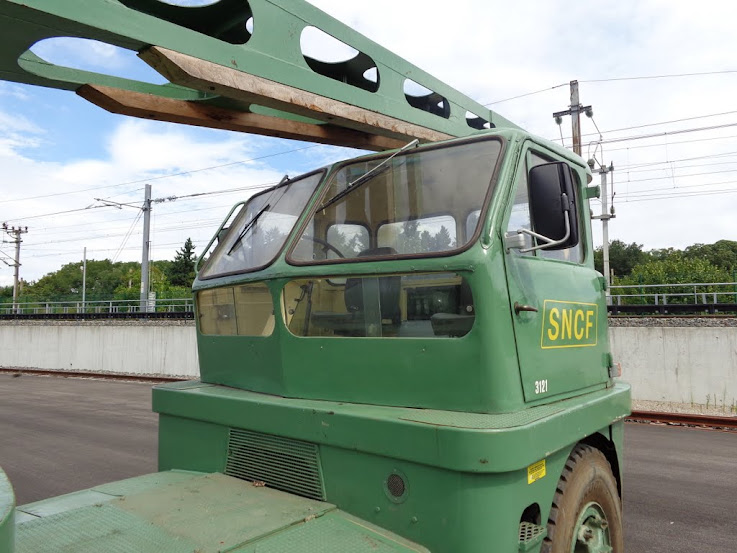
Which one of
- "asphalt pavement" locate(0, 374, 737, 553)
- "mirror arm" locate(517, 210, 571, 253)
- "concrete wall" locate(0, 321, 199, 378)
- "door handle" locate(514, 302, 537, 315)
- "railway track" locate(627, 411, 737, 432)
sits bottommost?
"railway track" locate(627, 411, 737, 432)

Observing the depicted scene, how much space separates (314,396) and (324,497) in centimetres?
44

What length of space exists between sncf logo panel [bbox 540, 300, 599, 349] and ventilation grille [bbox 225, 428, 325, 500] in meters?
1.19

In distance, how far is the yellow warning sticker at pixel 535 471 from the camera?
226 cm

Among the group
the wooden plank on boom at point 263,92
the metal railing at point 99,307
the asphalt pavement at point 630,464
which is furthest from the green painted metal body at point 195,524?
the metal railing at point 99,307

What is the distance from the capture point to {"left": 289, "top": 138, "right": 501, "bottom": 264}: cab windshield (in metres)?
2.55

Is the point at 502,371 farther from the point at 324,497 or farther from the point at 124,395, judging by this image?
the point at 124,395

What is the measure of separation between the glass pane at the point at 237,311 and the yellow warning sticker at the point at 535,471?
1351 millimetres

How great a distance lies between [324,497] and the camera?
239 centimetres

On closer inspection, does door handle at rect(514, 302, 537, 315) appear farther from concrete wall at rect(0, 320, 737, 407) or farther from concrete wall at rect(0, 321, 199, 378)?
concrete wall at rect(0, 321, 199, 378)

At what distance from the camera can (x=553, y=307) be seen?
2801mm

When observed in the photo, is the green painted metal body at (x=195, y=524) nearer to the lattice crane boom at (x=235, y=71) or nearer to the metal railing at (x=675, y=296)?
the lattice crane boom at (x=235, y=71)

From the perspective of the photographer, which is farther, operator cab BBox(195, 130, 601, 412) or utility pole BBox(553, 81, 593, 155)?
utility pole BBox(553, 81, 593, 155)

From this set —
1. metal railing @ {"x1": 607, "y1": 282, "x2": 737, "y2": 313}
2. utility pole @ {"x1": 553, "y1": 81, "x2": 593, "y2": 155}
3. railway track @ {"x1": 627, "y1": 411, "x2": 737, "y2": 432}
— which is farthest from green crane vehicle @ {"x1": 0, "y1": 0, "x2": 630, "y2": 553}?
utility pole @ {"x1": 553, "y1": 81, "x2": 593, "y2": 155}

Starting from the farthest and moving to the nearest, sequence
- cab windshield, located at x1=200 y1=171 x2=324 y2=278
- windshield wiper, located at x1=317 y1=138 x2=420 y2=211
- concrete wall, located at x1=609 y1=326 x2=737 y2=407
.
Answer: concrete wall, located at x1=609 y1=326 x2=737 y2=407
cab windshield, located at x1=200 y1=171 x2=324 y2=278
windshield wiper, located at x1=317 y1=138 x2=420 y2=211
